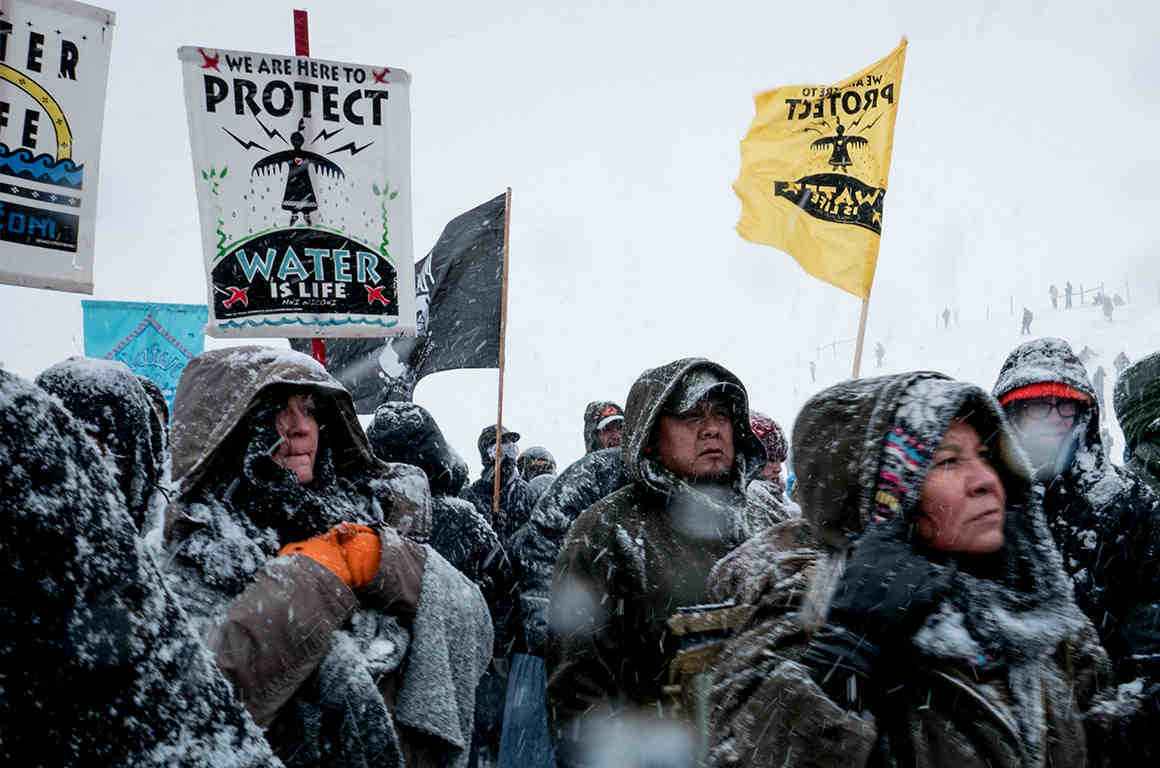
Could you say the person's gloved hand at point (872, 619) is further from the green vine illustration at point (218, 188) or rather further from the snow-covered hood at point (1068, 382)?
the green vine illustration at point (218, 188)

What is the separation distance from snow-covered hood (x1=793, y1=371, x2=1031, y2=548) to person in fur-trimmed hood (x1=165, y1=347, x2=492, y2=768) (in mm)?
1231

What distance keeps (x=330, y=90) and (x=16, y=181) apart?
169 centimetres

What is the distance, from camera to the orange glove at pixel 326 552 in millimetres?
2420

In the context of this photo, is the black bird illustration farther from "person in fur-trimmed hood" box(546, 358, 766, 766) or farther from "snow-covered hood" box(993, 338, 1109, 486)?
"snow-covered hood" box(993, 338, 1109, 486)

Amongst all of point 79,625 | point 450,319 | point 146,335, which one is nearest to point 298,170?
point 450,319

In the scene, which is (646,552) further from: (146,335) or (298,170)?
(146,335)

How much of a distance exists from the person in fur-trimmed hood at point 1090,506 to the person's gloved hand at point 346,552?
7.12ft

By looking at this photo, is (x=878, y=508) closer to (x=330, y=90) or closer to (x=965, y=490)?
(x=965, y=490)

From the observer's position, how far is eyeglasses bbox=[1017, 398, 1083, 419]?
142 inches

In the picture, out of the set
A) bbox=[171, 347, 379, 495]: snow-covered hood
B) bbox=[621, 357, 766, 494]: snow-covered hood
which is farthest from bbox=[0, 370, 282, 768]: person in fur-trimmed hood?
bbox=[621, 357, 766, 494]: snow-covered hood

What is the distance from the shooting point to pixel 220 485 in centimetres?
259

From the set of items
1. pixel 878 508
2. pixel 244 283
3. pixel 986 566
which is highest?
pixel 244 283

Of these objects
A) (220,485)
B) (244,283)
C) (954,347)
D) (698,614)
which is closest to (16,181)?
(244,283)

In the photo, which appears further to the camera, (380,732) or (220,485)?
(220,485)
